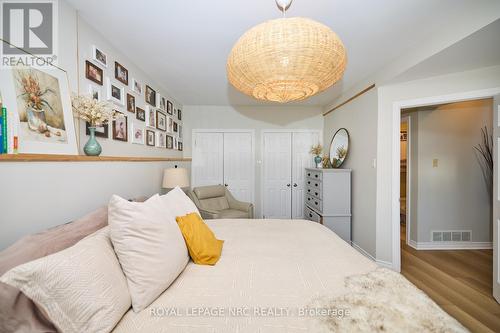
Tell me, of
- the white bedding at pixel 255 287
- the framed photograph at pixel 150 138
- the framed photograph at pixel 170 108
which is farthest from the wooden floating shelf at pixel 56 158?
the framed photograph at pixel 170 108

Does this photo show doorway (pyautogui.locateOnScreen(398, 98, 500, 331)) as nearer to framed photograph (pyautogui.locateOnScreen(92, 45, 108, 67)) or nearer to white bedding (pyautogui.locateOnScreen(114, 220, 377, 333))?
white bedding (pyautogui.locateOnScreen(114, 220, 377, 333))

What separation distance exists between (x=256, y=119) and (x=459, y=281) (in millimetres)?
3618

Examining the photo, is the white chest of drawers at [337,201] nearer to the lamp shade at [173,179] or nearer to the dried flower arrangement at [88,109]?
the lamp shade at [173,179]

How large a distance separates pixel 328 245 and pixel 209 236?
90 centimetres

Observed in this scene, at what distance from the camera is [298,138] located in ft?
13.5

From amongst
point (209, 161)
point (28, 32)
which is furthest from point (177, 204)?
point (209, 161)

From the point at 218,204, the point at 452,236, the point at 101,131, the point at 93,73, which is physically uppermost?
the point at 93,73

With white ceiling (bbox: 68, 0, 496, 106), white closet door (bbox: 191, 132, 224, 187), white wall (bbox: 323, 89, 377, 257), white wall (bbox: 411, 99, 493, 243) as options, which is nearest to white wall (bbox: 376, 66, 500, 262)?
white wall (bbox: 323, 89, 377, 257)

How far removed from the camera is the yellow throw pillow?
1.26 m

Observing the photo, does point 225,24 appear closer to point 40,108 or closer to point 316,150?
point 40,108

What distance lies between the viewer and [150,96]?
8.54ft

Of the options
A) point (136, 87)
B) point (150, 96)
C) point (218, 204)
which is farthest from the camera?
point (218, 204)

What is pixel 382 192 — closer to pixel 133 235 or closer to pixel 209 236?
pixel 209 236

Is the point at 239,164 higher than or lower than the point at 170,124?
lower
